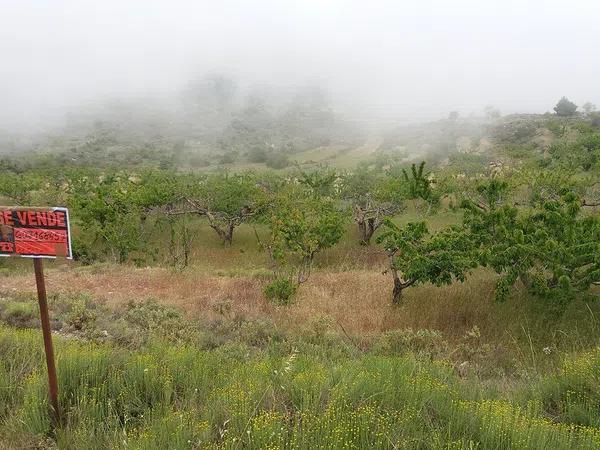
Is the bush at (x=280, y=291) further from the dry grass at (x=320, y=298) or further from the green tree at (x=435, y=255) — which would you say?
the green tree at (x=435, y=255)

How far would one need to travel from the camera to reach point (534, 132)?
61.6m

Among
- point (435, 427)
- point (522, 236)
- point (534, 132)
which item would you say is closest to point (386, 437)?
point (435, 427)

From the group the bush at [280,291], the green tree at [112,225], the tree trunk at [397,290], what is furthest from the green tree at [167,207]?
the tree trunk at [397,290]

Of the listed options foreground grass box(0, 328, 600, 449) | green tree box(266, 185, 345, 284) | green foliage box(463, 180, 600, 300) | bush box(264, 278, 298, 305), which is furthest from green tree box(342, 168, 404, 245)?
foreground grass box(0, 328, 600, 449)

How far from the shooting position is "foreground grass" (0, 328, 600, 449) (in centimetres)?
287

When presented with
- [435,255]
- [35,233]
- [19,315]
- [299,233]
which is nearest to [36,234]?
[35,233]

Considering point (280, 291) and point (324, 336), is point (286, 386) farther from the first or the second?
point (280, 291)

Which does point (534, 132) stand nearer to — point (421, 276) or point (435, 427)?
point (421, 276)

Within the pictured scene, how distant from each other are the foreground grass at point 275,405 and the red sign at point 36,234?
1.17 m

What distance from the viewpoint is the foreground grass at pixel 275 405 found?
2867 millimetres

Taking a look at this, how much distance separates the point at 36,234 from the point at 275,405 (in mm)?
2073

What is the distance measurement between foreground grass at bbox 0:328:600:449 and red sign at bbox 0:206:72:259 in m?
1.17

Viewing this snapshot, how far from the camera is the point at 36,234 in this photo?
3.13 m

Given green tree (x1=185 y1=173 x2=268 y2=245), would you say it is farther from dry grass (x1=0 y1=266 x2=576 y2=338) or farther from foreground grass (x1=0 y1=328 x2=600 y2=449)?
foreground grass (x1=0 y1=328 x2=600 y2=449)
